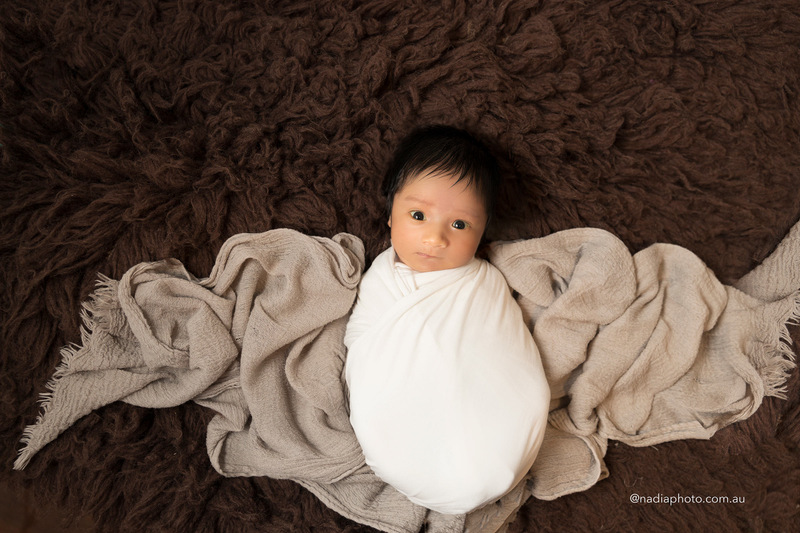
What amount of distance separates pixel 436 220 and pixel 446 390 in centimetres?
28

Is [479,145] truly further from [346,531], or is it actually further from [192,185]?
[346,531]

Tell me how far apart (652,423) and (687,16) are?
0.80 metres

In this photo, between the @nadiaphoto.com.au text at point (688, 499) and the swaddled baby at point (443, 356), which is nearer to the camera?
the swaddled baby at point (443, 356)

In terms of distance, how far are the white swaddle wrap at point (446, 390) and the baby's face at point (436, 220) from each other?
0.05 meters

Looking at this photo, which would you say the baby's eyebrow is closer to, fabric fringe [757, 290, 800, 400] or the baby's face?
the baby's face

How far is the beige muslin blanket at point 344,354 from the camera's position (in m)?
1.00

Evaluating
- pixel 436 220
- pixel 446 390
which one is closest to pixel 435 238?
pixel 436 220

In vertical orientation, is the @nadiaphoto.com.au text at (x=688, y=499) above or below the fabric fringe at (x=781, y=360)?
below

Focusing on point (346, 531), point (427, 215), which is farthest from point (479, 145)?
point (346, 531)

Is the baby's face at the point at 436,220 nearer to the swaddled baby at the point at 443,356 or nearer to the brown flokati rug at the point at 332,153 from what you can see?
the swaddled baby at the point at 443,356

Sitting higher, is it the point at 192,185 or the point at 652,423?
the point at 192,185

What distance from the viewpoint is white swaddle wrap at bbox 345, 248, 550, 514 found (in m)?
0.87

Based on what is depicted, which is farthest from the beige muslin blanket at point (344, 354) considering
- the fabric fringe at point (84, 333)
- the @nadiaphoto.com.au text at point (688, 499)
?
the @nadiaphoto.com.au text at point (688, 499)

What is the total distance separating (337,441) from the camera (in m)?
1.02
